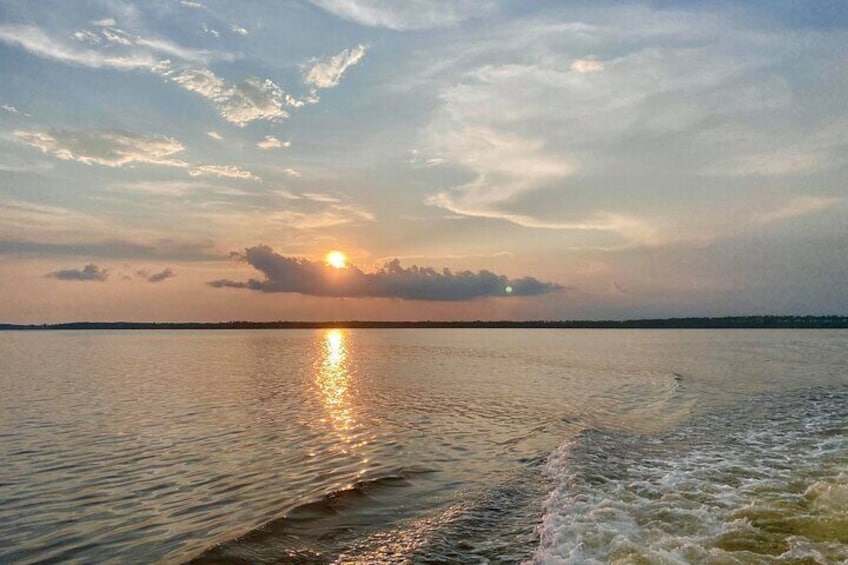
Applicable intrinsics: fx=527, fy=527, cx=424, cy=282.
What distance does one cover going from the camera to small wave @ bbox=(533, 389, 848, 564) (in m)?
10.4

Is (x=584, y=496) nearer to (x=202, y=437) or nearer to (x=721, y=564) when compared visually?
(x=721, y=564)

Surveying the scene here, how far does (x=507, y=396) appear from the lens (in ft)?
119

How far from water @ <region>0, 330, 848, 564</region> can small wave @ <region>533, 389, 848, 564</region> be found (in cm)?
6

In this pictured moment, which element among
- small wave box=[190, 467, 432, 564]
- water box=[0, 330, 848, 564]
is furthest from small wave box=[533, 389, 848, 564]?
small wave box=[190, 467, 432, 564]

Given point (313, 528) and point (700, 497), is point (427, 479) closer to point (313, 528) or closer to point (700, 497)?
point (313, 528)

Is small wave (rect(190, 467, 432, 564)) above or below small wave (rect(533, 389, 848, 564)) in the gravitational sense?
below

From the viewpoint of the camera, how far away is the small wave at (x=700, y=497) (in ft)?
34.2

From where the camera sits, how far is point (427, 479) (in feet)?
54.4

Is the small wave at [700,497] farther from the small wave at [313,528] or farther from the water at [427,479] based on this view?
the small wave at [313,528]

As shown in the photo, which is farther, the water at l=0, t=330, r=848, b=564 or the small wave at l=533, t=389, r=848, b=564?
the water at l=0, t=330, r=848, b=564

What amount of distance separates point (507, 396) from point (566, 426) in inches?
436

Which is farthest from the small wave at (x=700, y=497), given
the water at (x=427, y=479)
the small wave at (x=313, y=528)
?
the small wave at (x=313, y=528)

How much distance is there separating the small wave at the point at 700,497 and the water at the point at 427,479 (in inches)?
2.6

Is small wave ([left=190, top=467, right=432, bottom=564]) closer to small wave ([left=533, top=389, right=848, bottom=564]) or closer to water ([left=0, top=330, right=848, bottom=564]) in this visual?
water ([left=0, top=330, right=848, bottom=564])
